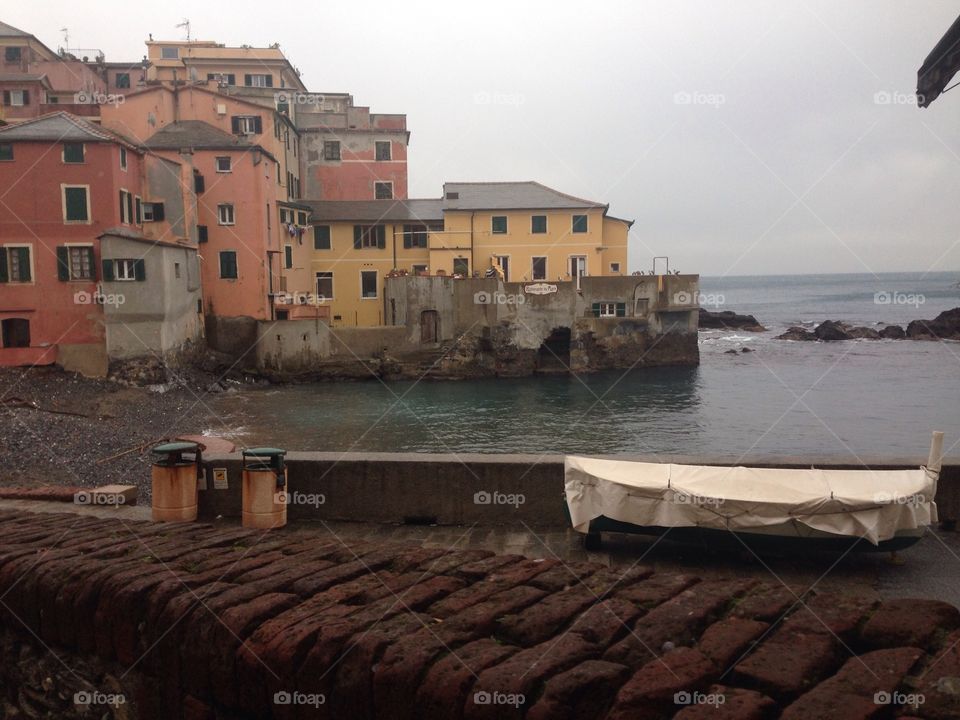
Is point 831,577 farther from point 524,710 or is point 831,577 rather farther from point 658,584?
point 524,710

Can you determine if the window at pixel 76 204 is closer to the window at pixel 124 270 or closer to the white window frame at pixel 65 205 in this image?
the white window frame at pixel 65 205

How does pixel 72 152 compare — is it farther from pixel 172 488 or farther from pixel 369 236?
pixel 172 488

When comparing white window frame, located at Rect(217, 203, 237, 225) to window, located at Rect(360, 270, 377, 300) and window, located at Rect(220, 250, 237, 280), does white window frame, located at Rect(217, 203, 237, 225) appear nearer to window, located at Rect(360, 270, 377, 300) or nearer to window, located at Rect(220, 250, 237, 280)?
window, located at Rect(220, 250, 237, 280)

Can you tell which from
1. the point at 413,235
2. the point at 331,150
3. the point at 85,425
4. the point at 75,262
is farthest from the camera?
the point at 331,150

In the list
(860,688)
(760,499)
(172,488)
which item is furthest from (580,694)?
(172,488)

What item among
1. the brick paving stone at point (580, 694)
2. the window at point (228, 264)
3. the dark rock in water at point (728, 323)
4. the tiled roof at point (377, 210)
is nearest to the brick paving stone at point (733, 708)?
the brick paving stone at point (580, 694)

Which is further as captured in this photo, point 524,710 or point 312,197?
point 312,197

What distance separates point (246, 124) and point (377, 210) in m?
12.4

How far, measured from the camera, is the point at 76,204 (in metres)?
44.6

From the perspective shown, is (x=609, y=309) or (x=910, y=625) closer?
(x=910, y=625)

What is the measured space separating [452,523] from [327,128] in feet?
215

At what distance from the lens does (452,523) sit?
976 cm

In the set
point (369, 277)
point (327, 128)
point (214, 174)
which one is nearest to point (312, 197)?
point (327, 128)

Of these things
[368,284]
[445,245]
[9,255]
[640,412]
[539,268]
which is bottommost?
[640,412]
